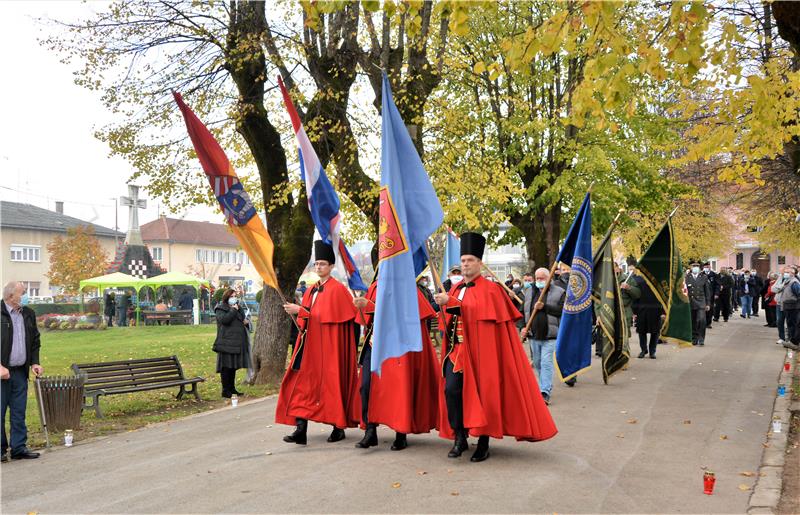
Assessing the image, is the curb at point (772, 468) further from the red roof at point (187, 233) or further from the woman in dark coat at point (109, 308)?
the red roof at point (187, 233)

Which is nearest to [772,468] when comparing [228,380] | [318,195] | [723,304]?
[318,195]

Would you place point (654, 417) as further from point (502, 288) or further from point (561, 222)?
point (561, 222)

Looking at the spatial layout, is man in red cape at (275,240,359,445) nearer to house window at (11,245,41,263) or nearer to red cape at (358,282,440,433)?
red cape at (358,282,440,433)

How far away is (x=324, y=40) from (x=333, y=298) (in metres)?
7.08

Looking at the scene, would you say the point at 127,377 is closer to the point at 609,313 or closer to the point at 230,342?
the point at 230,342

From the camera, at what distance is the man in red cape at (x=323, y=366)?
29.2 ft

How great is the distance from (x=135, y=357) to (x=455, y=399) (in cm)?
1598

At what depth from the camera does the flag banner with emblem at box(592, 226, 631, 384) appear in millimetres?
13500

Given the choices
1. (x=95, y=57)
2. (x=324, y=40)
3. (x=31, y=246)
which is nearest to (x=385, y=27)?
(x=324, y=40)

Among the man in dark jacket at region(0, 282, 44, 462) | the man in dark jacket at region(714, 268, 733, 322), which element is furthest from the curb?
the man in dark jacket at region(714, 268, 733, 322)

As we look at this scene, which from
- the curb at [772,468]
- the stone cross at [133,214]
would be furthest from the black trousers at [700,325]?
the stone cross at [133,214]

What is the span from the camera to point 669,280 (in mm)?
15727

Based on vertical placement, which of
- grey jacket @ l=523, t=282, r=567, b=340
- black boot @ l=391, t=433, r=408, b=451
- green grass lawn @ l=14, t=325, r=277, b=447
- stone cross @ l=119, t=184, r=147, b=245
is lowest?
green grass lawn @ l=14, t=325, r=277, b=447

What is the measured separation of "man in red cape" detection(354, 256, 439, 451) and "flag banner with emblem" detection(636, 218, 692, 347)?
7999 millimetres
